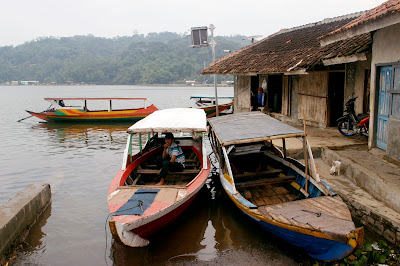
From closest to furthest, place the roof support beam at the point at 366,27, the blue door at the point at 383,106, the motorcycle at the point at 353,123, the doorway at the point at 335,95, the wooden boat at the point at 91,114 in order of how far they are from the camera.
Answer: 1. the roof support beam at the point at 366,27
2. the blue door at the point at 383,106
3. the motorcycle at the point at 353,123
4. the doorway at the point at 335,95
5. the wooden boat at the point at 91,114

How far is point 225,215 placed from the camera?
6918 mm

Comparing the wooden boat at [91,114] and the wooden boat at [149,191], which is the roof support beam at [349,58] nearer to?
the wooden boat at [149,191]

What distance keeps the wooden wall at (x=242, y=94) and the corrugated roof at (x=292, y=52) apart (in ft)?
3.96

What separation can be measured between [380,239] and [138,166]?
4921 millimetres

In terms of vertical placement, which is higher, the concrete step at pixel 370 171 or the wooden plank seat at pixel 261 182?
the concrete step at pixel 370 171

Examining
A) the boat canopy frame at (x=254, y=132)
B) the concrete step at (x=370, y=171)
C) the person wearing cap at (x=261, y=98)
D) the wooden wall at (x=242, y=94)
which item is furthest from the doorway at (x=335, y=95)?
the wooden wall at (x=242, y=94)

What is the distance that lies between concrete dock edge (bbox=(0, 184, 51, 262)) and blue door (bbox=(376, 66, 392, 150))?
7160 mm

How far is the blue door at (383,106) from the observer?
664 cm

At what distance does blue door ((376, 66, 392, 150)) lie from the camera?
6645 mm

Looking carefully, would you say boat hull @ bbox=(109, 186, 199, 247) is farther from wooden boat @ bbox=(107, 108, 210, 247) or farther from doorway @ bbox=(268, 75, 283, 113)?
doorway @ bbox=(268, 75, 283, 113)

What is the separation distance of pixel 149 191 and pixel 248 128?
7.43ft

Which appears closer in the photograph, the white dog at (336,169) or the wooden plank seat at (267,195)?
the wooden plank seat at (267,195)

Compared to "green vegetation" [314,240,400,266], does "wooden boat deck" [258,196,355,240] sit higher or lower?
higher

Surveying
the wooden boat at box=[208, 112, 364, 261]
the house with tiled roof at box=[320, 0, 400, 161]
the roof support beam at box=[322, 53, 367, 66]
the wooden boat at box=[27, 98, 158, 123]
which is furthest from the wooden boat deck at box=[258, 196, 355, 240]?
the wooden boat at box=[27, 98, 158, 123]
